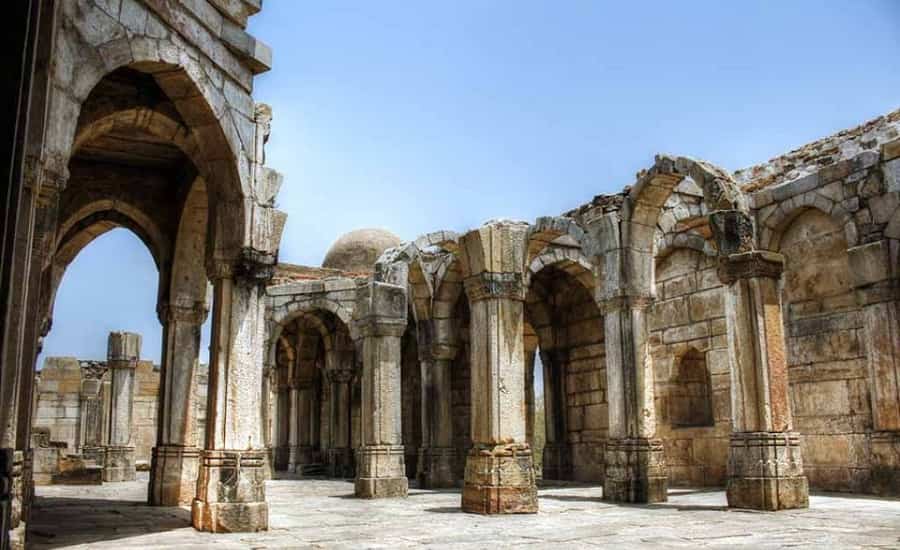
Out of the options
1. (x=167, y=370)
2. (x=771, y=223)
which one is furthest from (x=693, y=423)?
(x=167, y=370)

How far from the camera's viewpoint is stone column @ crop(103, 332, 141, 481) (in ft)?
59.8

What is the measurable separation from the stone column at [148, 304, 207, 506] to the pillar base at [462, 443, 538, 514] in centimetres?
388

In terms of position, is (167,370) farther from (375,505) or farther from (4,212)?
(4,212)

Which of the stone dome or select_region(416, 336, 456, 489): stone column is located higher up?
the stone dome

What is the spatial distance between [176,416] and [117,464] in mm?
8547

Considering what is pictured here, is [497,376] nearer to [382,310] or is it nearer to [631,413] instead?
[631,413]

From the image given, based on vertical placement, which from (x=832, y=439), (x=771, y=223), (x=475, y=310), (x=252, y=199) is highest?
(x=771, y=223)

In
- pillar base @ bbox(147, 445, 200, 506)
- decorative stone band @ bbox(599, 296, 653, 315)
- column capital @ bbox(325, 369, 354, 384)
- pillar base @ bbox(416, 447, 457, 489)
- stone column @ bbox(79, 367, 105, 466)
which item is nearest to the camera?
pillar base @ bbox(147, 445, 200, 506)

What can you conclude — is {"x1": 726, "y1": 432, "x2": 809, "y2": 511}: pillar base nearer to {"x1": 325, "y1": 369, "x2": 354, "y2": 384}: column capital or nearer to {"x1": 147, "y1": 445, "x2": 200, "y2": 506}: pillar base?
{"x1": 147, "y1": 445, "x2": 200, "y2": 506}: pillar base

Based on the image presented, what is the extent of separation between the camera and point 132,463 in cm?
1866

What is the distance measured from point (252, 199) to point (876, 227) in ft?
29.4

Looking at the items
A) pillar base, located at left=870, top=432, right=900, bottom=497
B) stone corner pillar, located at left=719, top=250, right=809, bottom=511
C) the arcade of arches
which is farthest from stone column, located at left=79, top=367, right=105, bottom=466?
pillar base, located at left=870, top=432, right=900, bottom=497

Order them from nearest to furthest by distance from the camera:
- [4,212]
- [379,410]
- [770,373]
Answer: [4,212]
[770,373]
[379,410]

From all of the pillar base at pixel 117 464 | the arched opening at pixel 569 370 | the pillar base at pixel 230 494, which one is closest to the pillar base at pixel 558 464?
the arched opening at pixel 569 370
